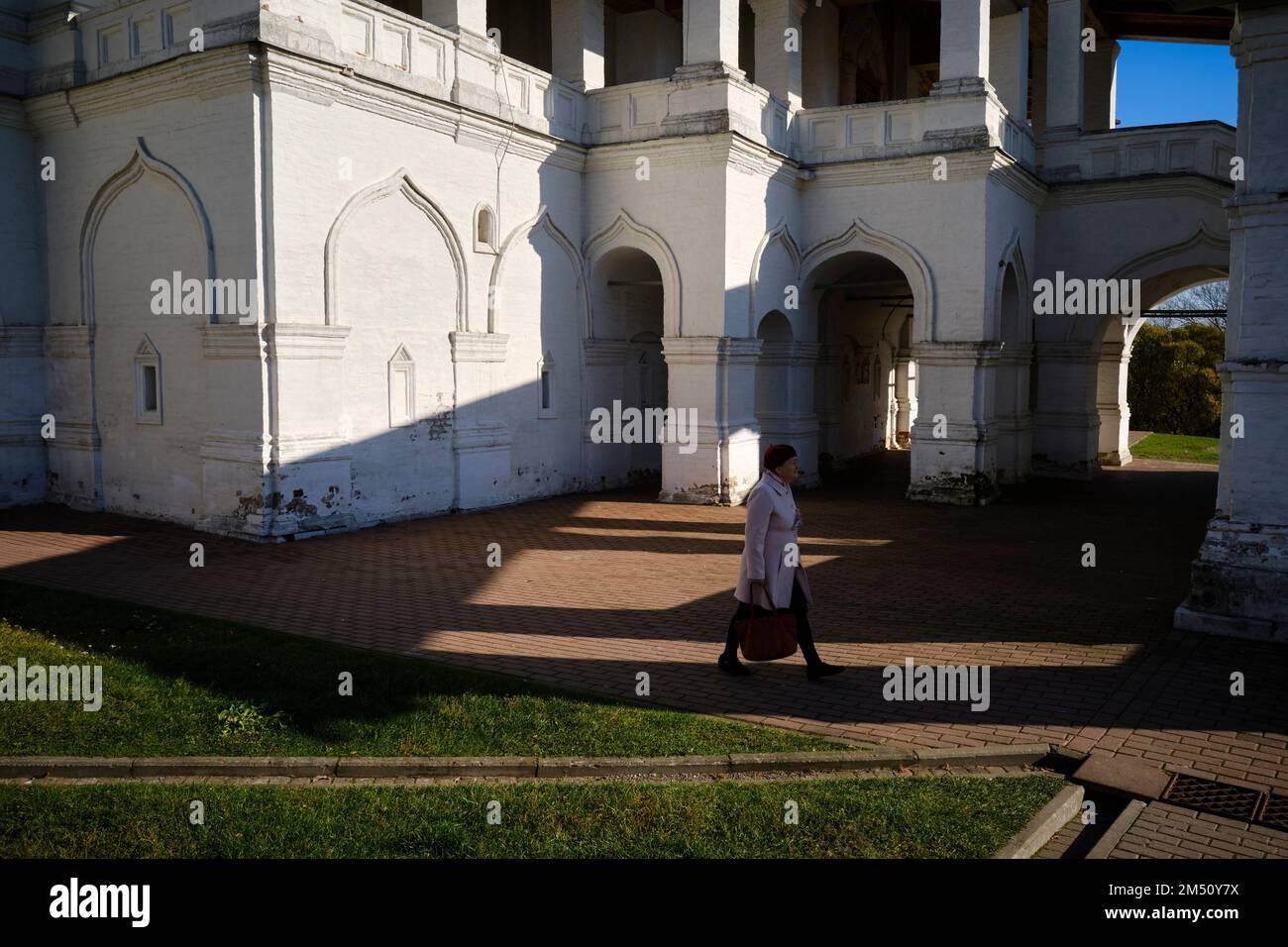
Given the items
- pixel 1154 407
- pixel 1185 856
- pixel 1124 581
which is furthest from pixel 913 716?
pixel 1154 407

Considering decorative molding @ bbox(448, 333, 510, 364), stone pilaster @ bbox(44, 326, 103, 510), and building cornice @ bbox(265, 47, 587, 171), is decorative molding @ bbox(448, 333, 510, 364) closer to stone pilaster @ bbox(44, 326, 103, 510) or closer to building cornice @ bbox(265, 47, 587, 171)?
building cornice @ bbox(265, 47, 587, 171)

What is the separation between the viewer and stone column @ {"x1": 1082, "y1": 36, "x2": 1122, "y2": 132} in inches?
993

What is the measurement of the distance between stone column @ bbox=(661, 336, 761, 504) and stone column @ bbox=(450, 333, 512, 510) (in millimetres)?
2838

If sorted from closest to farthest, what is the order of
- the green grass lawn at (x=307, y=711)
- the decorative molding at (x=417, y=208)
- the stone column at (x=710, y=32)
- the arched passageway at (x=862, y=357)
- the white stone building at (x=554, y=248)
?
the green grass lawn at (x=307, y=711) < the white stone building at (x=554, y=248) < the decorative molding at (x=417, y=208) < the stone column at (x=710, y=32) < the arched passageway at (x=862, y=357)

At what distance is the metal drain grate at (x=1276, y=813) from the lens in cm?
555

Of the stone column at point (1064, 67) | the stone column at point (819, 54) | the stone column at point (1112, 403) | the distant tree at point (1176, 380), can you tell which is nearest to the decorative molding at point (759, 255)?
the stone column at point (819, 54)

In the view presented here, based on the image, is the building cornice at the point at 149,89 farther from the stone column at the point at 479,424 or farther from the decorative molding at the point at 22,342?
the stone column at the point at 479,424

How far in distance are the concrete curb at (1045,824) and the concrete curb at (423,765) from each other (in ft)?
3.23

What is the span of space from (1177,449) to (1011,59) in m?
13.0

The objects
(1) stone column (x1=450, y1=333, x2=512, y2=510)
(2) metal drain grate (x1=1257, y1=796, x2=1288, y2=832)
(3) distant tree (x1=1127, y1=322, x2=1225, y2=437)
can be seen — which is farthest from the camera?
(3) distant tree (x1=1127, y1=322, x2=1225, y2=437)

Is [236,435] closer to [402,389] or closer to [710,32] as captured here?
[402,389]

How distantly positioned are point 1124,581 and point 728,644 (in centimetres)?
580

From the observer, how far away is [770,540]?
7.63 m

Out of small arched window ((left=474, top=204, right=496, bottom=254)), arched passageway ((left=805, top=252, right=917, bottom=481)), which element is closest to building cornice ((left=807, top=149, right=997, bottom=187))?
arched passageway ((left=805, top=252, right=917, bottom=481))
